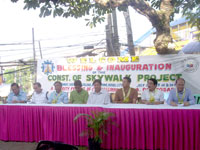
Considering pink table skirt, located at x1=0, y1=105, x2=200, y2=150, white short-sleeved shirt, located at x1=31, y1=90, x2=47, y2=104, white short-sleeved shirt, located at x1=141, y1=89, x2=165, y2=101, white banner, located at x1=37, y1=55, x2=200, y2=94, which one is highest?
white banner, located at x1=37, y1=55, x2=200, y2=94

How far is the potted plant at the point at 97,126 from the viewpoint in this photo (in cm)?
333

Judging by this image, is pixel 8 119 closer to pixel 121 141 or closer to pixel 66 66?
pixel 121 141

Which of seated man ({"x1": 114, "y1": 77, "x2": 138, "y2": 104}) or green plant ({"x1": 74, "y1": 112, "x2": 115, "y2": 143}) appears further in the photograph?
seated man ({"x1": 114, "y1": 77, "x2": 138, "y2": 104})

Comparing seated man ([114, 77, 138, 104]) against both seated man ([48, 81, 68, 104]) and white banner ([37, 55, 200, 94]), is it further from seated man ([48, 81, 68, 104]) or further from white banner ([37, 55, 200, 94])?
white banner ([37, 55, 200, 94])

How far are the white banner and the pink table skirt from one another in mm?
2922

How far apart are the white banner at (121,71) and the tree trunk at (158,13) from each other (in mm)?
862

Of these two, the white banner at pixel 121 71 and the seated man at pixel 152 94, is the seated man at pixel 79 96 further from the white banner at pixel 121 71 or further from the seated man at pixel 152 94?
the white banner at pixel 121 71

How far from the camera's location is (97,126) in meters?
3.33

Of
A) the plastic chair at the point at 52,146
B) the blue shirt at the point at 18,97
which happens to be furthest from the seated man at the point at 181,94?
the blue shirt at the point at 18,97

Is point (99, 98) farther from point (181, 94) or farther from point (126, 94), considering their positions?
point (181, 94)

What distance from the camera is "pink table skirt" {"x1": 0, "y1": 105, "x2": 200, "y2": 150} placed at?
3.22 metres

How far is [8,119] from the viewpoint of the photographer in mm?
4301

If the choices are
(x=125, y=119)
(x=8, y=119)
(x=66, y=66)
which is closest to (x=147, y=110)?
(x=125, y=119)

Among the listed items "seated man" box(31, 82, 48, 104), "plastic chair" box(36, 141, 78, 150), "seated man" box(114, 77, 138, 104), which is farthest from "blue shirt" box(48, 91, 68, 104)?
"plastic chair" box(36, 141, 78, 150)
